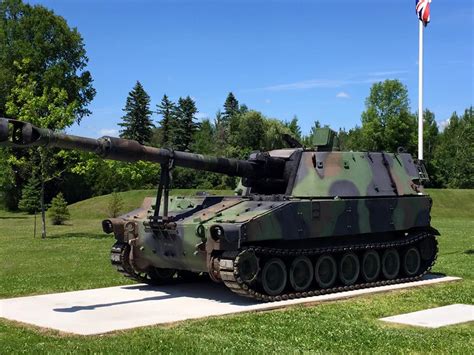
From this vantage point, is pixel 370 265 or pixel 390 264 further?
pixel 390 264

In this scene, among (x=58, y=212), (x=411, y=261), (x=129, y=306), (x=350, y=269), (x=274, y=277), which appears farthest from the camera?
(x=58, y=212)

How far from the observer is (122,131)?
69.2m

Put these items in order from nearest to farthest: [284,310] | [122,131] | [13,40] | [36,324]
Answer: [36,324], [284,310], [13,40], [122,131]

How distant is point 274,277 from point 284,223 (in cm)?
101

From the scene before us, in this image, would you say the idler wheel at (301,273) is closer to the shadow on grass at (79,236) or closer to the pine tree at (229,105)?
the shadow on grass at (79,236)

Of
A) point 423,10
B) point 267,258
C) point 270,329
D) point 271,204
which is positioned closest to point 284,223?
point 271,204

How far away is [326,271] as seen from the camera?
43.5ft

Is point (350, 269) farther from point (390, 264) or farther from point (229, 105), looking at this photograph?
point (229, 105)

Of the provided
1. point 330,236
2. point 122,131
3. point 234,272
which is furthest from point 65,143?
point 122,131

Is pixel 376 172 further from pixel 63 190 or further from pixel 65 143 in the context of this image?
pixel 63 190

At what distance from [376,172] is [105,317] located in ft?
23.0

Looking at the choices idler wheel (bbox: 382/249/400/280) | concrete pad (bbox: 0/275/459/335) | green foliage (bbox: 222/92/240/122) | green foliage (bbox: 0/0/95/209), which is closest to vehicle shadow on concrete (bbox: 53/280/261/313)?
concrete pad (bbox: 0/275/459/335)

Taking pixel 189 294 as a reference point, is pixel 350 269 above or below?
above

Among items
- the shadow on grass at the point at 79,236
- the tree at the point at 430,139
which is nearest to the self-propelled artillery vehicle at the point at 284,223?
the shadow on grass at the point at 79,236
